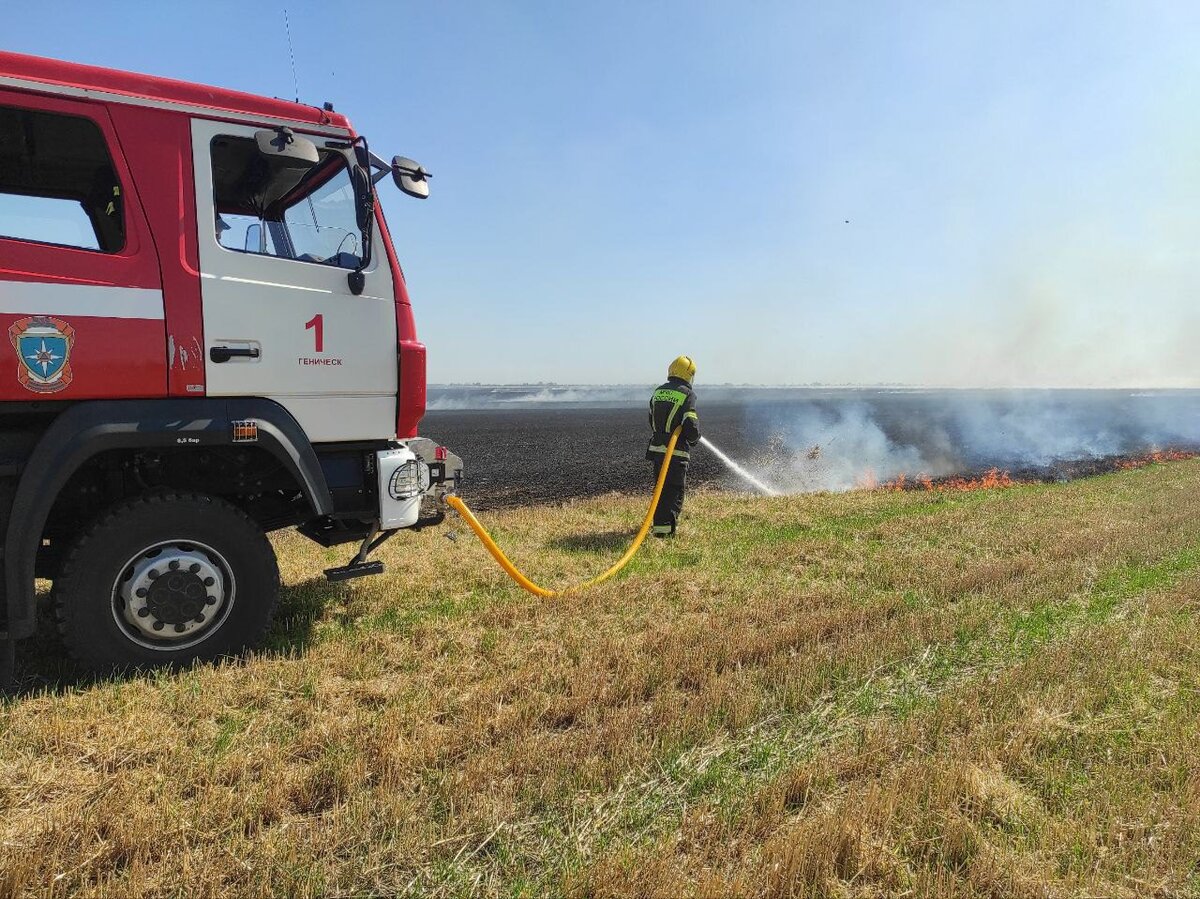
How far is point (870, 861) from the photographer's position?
8.23 ft

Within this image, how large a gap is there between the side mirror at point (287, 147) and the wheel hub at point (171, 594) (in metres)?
2.52

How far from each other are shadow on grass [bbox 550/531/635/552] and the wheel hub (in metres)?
4.53

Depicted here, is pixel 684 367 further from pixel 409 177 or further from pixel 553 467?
pixel 553 467

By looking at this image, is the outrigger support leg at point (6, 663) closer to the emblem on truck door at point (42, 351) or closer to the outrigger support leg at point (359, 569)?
the emblem on truck door at point (42, 351)

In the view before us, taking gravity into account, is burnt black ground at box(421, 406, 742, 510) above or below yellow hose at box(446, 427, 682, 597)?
below

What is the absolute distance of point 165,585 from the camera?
13.6ft

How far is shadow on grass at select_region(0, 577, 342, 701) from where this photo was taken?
13.2 ft

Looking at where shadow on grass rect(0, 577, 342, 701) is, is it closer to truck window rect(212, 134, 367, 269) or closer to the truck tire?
the truck tire

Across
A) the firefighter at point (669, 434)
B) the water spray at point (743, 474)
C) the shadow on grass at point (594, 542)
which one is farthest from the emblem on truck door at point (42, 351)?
the water spray at point (743, 474)

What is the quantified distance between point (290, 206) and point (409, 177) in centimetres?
98

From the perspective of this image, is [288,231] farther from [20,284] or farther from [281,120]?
[20,284]

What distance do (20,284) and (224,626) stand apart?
2.30 meters

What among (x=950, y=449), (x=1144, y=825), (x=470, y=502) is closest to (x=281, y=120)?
(x=1144, y=825)

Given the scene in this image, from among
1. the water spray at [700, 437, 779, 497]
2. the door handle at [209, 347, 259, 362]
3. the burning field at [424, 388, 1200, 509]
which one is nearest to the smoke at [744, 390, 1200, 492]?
the burning field at [424, 388, 1200, 509]
